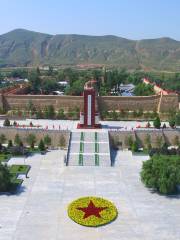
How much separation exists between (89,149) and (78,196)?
8.35 metres

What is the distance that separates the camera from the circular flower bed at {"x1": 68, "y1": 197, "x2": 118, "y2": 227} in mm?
20016

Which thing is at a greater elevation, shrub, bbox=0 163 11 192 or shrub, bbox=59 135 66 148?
shrub, bbox=0 163 11 192

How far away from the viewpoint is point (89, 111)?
3522 cm

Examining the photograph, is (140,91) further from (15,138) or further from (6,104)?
(15,138)

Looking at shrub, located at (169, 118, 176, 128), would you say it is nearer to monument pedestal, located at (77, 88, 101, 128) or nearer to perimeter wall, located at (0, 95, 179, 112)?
monument pedestal, located at (77, 88, 101, 128)

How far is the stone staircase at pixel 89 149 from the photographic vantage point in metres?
29.4

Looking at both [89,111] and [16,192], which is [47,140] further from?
[16,192]

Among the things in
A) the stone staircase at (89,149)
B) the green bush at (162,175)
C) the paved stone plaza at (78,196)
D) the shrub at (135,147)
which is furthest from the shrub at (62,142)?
the green bush at (162,175)

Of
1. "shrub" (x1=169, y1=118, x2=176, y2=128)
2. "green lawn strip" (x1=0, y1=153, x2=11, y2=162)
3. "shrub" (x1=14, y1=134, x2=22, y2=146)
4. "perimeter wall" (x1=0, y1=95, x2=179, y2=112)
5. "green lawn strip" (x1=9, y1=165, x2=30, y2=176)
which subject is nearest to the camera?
"green lawn strip" (x1=9, y1=165, x2=30, y2=176)

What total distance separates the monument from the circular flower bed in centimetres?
1346

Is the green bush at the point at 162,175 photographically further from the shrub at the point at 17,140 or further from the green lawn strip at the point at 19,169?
the shrub at the point at 17,140

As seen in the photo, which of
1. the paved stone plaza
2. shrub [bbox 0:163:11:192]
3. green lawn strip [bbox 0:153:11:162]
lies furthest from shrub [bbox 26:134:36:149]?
shrub [bbox 0:163:11:192]

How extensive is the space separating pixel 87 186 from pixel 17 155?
8298mm

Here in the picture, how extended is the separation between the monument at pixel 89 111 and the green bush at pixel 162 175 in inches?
452
